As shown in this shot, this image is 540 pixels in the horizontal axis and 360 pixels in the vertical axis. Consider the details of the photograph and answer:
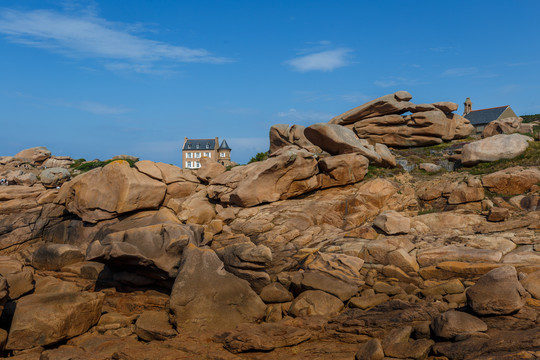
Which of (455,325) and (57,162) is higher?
(57,162)

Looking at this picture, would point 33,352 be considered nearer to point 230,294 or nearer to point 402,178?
point 230,294

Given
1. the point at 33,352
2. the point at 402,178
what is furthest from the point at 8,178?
the point at 402,178

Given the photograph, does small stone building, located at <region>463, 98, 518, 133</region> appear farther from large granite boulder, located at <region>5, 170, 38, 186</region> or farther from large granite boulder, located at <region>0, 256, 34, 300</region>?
large granite boulder, located at <region>0, 256, 34, 300</region>

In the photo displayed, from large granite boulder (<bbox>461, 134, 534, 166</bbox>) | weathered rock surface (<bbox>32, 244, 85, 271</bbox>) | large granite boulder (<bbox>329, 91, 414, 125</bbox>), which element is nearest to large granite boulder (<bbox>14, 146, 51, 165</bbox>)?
weathered rock surface (<bbox>32, 244, 85, 271</bbox>)

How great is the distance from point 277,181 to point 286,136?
15447 millimetres

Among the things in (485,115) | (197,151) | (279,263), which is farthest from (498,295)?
(197,151)

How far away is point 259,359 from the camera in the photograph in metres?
12.6

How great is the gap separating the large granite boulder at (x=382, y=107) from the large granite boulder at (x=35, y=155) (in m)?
47.5

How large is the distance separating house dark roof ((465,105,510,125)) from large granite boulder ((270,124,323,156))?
107ft

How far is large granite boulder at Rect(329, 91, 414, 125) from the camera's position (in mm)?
34938

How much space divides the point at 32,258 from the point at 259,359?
16.4 m

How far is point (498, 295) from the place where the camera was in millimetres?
12766

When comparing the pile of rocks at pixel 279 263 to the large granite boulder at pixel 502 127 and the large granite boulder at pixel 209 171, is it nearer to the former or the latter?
the large granite boulder at pixel 209 171

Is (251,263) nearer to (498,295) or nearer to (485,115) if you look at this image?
(498,295)
